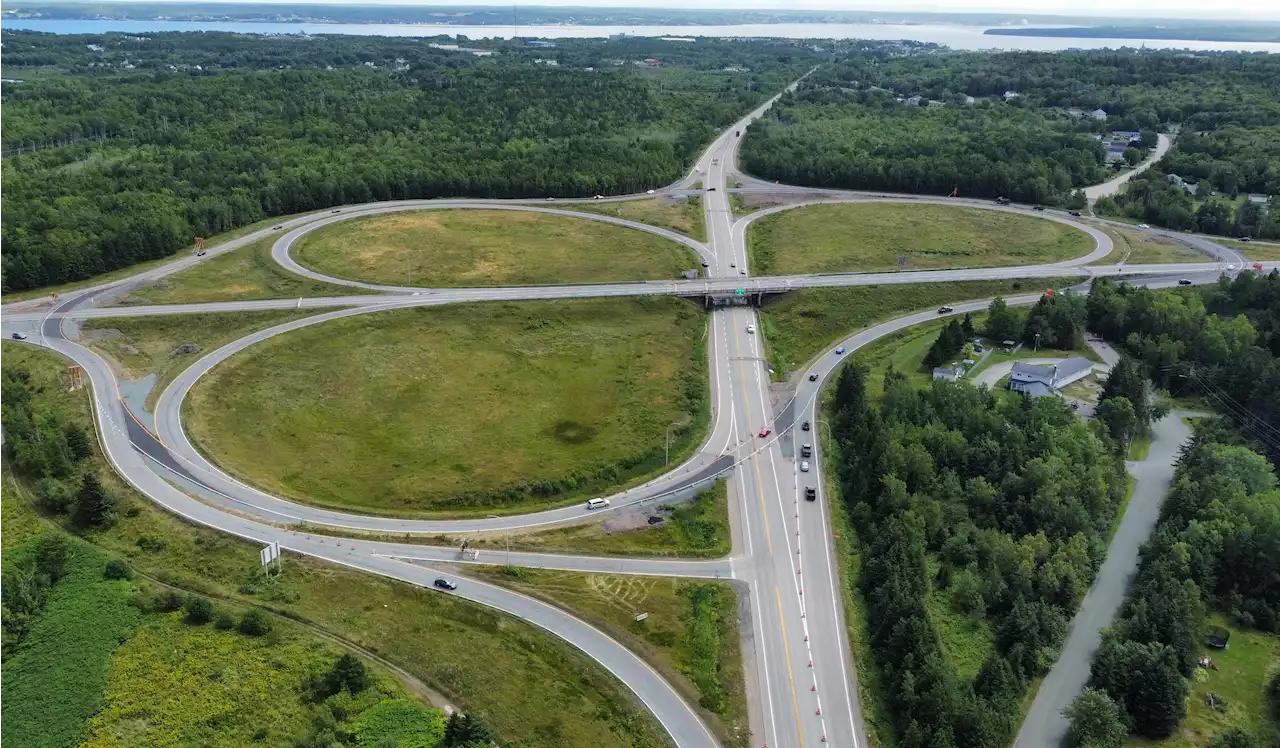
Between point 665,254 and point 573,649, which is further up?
point 665,254

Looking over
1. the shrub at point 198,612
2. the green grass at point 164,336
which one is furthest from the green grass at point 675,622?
the green grass at point 164,336

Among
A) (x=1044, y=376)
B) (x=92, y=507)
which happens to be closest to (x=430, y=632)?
(x=92, y=507)

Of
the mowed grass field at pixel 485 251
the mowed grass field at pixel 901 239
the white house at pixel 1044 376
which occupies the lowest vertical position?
the white house at pixel 1044 376

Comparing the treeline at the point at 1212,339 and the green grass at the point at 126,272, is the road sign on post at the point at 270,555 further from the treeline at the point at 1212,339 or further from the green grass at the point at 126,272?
the treeline at the point at 1212,339

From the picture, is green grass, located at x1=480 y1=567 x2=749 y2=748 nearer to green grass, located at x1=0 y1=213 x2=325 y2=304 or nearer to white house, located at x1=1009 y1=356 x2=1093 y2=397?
white house, located at x1=1009 y1=356 x2=1093 y2=397

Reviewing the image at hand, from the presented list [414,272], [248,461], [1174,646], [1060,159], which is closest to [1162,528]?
[1174,646]

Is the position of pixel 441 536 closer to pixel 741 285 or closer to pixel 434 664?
pixel 434 664
